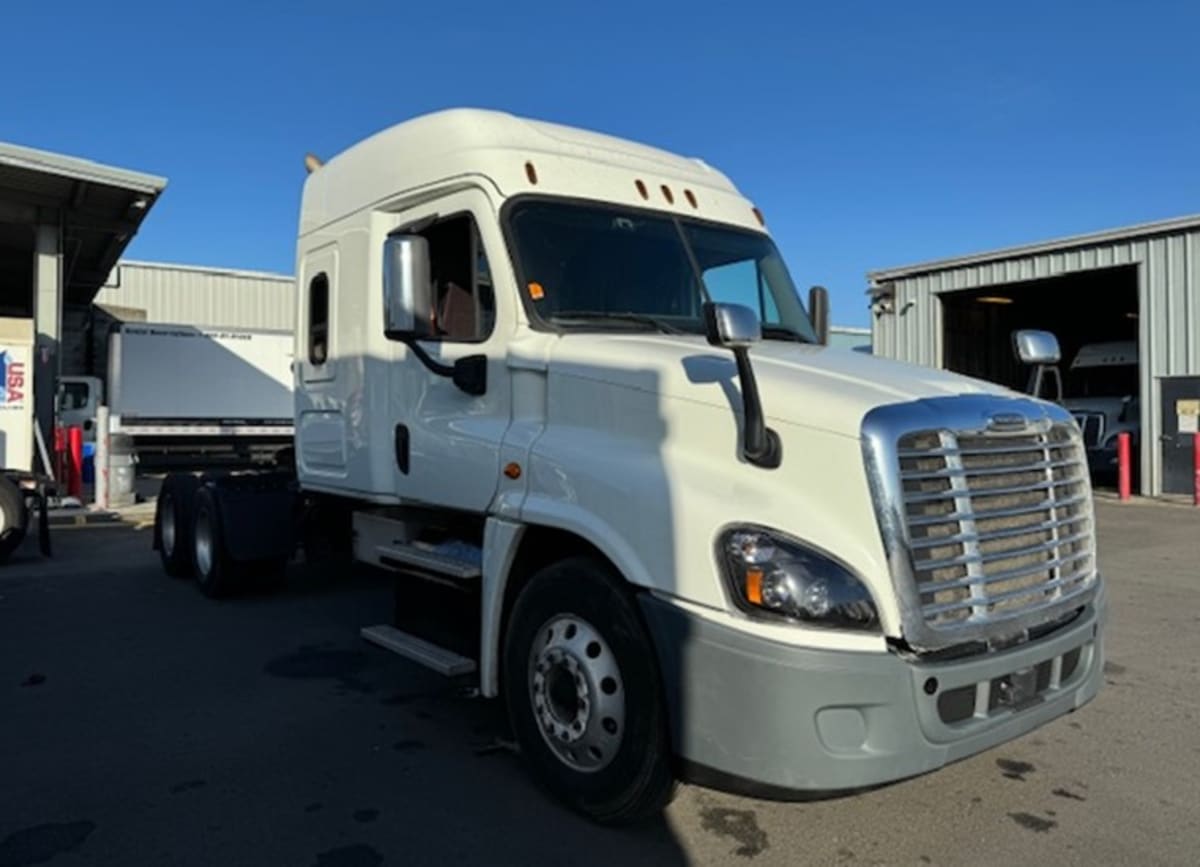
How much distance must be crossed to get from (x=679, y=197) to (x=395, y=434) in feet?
6.42

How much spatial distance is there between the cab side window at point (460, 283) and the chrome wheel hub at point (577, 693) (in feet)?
4.74

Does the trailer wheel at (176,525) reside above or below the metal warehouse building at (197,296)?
below

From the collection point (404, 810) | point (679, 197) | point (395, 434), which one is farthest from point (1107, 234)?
point (404, 810)

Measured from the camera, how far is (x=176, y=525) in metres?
8.84

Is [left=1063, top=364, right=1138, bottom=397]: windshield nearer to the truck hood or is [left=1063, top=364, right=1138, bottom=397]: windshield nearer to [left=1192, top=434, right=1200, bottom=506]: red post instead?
[left=1192, top=434, right=1200, bottom=506]: red post

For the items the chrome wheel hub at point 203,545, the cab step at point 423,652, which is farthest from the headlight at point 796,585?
the chrome wheel hub at point 203,545

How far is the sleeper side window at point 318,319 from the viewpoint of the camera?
19.6ft

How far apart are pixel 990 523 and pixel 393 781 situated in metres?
2.69

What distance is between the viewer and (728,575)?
10.1 ft

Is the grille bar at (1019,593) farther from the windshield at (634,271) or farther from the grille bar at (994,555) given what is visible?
the windshield at (634,271)

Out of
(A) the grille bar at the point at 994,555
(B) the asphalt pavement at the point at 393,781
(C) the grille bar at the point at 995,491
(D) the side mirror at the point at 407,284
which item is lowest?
(B) the asphalt pavement at the point at 393,781

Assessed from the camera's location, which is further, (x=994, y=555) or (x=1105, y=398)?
(x=1105, y=398)

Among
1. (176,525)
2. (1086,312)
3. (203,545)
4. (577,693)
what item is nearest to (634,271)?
(577,693)

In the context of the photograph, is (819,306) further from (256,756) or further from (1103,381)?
(1103,381)
